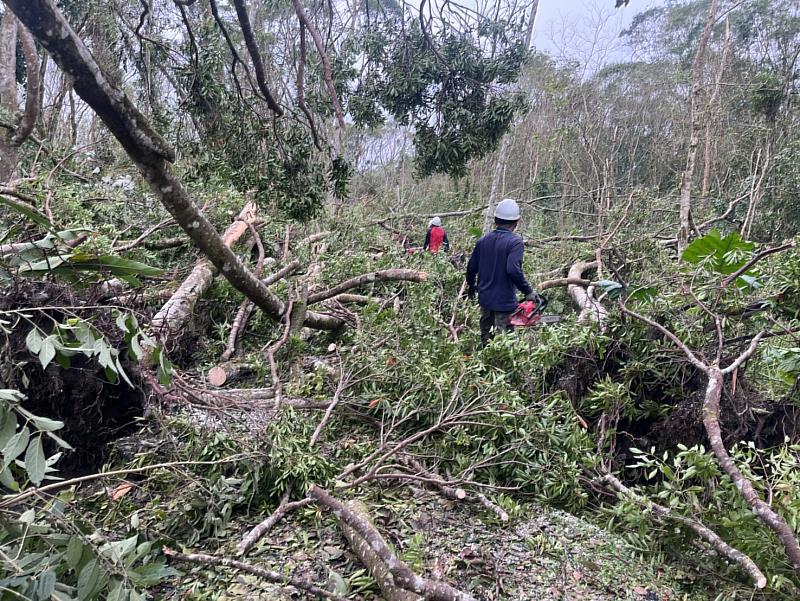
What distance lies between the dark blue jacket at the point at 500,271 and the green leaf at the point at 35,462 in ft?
12.3

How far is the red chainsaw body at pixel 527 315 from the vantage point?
4258 mm

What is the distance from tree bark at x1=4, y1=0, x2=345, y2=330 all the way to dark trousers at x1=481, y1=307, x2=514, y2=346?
2614 millimetres

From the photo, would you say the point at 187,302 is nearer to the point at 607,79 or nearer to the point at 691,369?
the point at 691,369

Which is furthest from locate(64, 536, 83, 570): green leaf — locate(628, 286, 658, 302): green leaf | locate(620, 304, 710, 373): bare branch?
locate(628, 286, 658, 302): green leaf

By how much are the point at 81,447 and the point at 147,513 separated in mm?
669

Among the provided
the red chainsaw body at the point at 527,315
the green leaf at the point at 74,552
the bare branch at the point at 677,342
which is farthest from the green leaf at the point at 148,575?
the red chainsaw body at the point at 527,315

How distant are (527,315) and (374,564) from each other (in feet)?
9.33

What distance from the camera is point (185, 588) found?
1903mm

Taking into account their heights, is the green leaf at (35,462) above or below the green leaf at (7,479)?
above

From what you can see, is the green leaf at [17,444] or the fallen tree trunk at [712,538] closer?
the green leaf at [17,444]

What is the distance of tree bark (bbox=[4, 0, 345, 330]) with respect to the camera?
1.43 metres

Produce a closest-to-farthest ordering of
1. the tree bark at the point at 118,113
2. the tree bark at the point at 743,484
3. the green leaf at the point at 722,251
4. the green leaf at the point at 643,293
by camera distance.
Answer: the tree bark at the point at 118,113 < the tree bark at the point at 743,484 < the green leaf at the point at 722,251 < the green leaf at the point at 643,293

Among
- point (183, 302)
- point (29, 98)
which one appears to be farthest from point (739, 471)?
point (29, 98)

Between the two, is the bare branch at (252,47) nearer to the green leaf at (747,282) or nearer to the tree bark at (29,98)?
the green leaf at (747,282)
